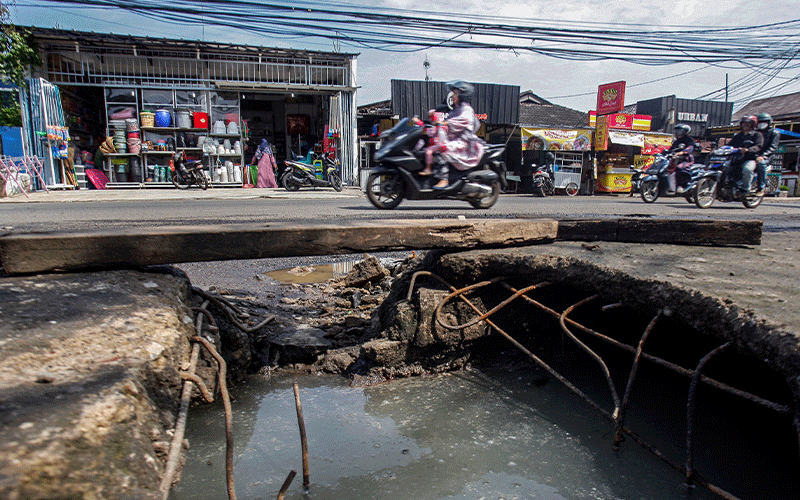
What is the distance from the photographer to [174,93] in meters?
13.1

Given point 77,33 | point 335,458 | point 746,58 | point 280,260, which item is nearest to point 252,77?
point 77,33

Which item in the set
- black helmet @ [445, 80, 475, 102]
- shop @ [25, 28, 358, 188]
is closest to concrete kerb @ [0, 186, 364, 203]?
shop @ [25, 28, 358, 188]

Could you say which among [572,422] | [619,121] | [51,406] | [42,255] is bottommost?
[572,422]

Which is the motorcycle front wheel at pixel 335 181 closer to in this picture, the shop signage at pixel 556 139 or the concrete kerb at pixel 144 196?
the concrete kerb at pixel 144 196

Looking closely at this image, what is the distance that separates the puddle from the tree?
419 inches

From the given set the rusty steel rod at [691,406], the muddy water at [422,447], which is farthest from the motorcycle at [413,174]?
the rusty steel rod at [691,406]

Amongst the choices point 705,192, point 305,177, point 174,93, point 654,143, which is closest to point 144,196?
point 305,177

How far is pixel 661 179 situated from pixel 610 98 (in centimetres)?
953

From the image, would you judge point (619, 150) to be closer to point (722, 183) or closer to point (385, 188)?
point (722, 183)

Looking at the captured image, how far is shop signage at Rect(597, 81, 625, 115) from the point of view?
1730 centimetres

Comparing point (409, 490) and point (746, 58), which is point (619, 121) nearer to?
point (746, 58)

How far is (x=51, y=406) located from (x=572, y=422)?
1984mm

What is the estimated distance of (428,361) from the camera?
107 inches

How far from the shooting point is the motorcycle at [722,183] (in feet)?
28.1
